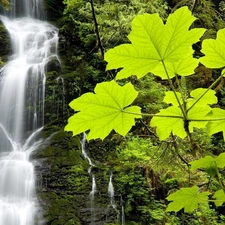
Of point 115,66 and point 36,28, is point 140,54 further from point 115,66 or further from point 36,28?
point 36,28

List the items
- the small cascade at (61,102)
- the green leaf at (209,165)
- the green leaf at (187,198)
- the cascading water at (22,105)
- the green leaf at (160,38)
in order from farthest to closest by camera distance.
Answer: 1. the small cascade at (61,102)
2. the cascading water at (22,105)
3. the green leaf at (187,198)
4. the green leaf at (209,165)
5. the green leaf at (160,38)

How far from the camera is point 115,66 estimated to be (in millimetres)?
618

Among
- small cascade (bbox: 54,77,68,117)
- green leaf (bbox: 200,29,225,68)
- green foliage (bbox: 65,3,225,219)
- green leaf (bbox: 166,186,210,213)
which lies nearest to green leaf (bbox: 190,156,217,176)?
green foliage (bbox: 65,3,225,219)

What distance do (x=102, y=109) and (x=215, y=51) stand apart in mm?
253

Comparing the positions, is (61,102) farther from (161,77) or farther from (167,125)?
(161,77)

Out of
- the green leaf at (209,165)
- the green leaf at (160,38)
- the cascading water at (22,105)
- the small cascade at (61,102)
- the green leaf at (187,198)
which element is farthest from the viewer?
the small cascade at (61,102)

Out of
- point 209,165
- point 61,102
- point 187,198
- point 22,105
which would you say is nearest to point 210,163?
point 209,165

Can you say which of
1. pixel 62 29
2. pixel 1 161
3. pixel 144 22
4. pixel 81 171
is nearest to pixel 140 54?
pixel 144 22

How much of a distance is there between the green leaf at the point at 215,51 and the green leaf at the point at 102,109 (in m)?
0.17

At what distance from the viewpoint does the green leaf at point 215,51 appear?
0.61m

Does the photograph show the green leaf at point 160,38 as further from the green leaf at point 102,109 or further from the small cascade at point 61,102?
the small cascade at point 61,102

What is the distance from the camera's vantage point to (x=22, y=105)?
9.60 m

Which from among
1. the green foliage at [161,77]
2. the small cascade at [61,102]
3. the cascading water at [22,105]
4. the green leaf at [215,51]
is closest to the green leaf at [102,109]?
the green foliage at [161,77]

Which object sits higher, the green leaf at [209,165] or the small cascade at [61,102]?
the small cascade at [61,102]
